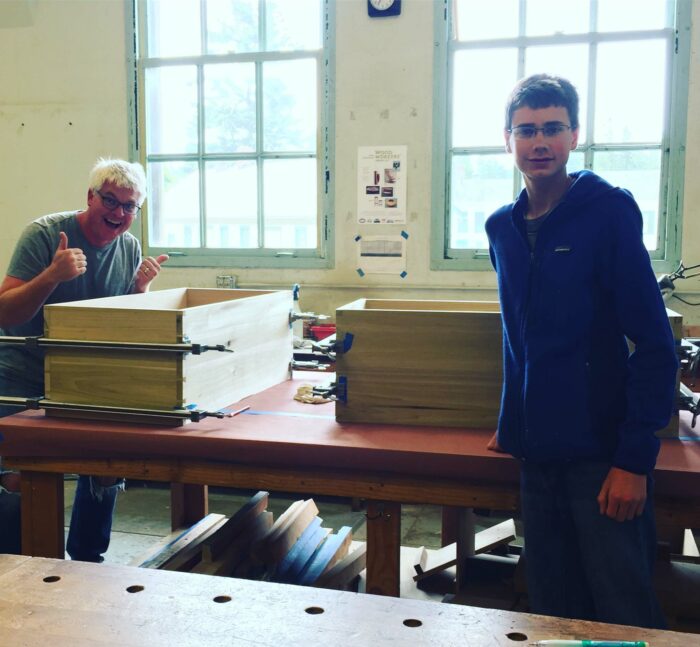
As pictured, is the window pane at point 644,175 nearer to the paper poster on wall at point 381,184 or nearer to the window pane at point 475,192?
the window pane at point 475,192

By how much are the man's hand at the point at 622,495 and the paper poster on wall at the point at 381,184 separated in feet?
8.72

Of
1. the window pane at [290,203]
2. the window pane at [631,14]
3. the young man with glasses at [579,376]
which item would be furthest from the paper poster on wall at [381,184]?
the young man with glasses at [579,376]

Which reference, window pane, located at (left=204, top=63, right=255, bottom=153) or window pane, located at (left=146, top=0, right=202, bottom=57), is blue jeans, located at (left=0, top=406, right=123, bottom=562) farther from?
window pane, located at (left=146, top=0, right=202, bottom=57)

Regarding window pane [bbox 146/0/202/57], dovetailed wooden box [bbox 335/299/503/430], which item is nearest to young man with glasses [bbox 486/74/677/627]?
dovetailed wooden box [bbox 335/299/503/430]

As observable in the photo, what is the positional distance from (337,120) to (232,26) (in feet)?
2.64

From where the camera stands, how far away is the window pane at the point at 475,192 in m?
3.76

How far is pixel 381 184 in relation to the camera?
3.79 metres

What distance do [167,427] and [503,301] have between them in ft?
2.58

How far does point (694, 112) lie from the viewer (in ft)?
11.3

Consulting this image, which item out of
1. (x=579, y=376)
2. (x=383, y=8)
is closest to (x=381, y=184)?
(x=383, y=8)

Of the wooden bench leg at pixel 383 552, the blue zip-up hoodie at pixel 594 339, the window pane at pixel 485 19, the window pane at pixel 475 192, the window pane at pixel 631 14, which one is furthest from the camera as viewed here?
the window pane at pixel 475 192

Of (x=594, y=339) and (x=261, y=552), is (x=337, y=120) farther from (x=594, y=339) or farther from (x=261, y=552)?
(x=594, y=339)

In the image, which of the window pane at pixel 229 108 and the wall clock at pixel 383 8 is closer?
the wall clock at pixel 383 8

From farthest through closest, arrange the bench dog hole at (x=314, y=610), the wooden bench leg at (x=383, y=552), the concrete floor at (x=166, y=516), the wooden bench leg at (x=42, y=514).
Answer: the concrete floor at (x=166, y=516) → the wooden bench leg at (x=42, y=514) → the wooden bench leg at (x=383, y=552) → the bench dog hole at (x=314, y=610)
